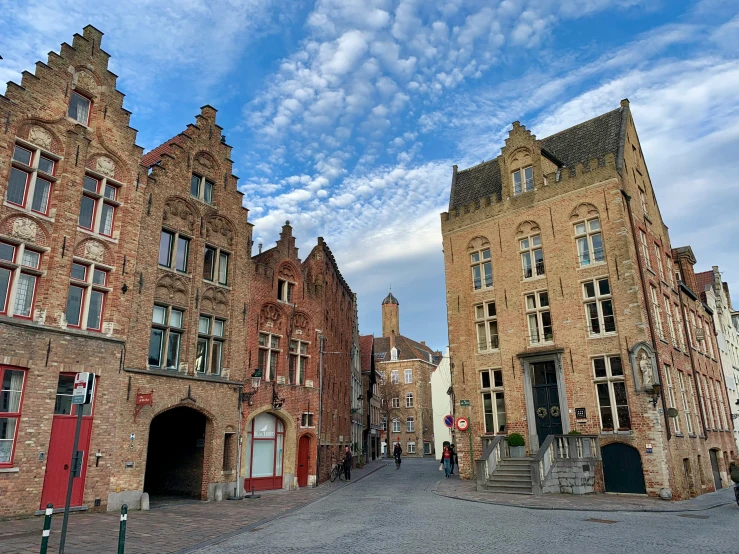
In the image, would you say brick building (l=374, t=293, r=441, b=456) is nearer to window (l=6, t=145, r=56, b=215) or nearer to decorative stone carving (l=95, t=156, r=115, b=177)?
decorative stone carving (l=95, t=156, r=115, b=177)

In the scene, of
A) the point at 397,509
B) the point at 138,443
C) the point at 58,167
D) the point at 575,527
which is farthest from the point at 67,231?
the point at 575,527

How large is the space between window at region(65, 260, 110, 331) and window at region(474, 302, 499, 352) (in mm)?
16552

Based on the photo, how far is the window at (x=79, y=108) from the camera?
16.9m

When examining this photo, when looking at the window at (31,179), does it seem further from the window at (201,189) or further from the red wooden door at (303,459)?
the red wooden door at (303,459)

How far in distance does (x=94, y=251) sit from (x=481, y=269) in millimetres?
17373

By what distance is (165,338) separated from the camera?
61.7 feet

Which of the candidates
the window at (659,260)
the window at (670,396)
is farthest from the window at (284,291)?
the window at (659,260)

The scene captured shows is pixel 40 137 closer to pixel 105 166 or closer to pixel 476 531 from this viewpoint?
pixel 105 166

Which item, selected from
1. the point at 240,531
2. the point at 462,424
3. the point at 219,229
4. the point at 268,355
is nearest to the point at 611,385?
the point at 462,424

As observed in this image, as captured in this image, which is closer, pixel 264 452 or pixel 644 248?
pixel 264 452

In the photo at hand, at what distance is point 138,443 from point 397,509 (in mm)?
8678

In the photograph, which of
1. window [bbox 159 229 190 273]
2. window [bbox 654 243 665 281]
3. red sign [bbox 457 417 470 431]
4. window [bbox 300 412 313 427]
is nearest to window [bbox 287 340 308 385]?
window [bbox 300 412 313 427]

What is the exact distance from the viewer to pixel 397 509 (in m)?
15.6

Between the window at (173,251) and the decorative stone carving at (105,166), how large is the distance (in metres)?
2.78
